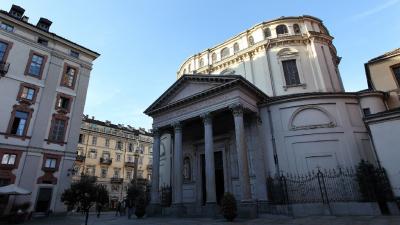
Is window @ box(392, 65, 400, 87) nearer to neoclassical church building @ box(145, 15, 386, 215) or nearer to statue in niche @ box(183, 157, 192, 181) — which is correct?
neoclassical church building @ box(145, 15, 386, 215)

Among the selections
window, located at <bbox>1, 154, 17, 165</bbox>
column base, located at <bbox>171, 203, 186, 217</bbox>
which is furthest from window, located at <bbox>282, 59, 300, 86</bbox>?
window, located at <bbox>1, 154, 17, 165</bbox>

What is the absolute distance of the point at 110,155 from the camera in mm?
46688

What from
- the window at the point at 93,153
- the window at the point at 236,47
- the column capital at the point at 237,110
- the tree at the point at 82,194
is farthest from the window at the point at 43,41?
the window at the point at 93,153

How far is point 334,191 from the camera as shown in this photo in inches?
648

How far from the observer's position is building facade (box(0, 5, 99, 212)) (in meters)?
20.2

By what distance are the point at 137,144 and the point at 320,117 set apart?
1589 inches

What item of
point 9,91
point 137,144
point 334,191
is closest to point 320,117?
point 334,191

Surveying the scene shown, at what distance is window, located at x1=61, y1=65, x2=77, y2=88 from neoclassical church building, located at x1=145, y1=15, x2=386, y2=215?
9.11 m

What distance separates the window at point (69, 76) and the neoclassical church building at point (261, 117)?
9106mm

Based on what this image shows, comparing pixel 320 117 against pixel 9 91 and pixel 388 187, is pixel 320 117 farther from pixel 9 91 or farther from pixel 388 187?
pixel 9 91

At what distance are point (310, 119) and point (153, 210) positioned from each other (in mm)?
13885

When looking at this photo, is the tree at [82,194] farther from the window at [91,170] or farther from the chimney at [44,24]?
the window at [91,170]

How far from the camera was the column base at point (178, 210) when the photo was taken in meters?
17.8

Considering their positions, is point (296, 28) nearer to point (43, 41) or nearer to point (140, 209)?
point (140, 209)
